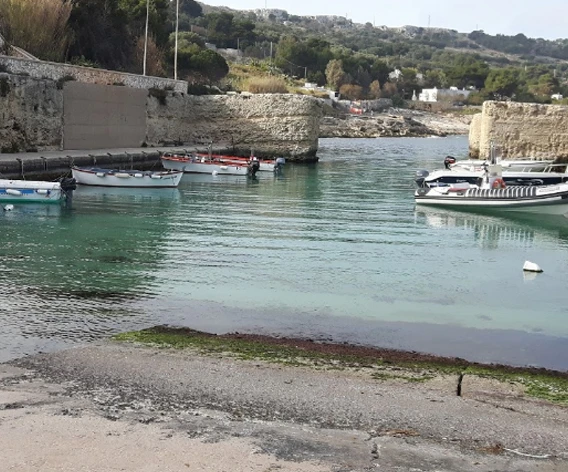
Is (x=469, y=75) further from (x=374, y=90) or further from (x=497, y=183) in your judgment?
(x=497, y=183)

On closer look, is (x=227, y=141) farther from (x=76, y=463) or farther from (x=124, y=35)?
(x=76, y=463)

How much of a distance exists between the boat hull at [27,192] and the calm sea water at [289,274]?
0.31 metres

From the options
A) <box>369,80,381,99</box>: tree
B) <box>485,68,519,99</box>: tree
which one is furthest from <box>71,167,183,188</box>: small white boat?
<box>485,68,519,99</box>: tree

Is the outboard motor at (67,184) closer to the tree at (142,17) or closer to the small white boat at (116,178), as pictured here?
the small white boat at (116,178)

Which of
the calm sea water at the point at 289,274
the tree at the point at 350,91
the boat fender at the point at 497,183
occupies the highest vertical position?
the tree at the point at 350,91

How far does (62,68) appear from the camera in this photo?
103 ft

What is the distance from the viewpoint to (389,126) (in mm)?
93688

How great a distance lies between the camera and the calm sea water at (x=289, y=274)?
10273 mm

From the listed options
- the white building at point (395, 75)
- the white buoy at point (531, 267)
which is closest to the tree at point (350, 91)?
the white building at point (395, 75)

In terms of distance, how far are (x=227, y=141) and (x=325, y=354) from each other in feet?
114

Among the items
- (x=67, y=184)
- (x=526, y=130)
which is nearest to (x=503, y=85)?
(x=526, y=130)

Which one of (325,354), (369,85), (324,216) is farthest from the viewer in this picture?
(369,85)

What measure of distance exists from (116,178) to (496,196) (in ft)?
40.6

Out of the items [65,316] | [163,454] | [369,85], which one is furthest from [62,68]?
[369,85]
